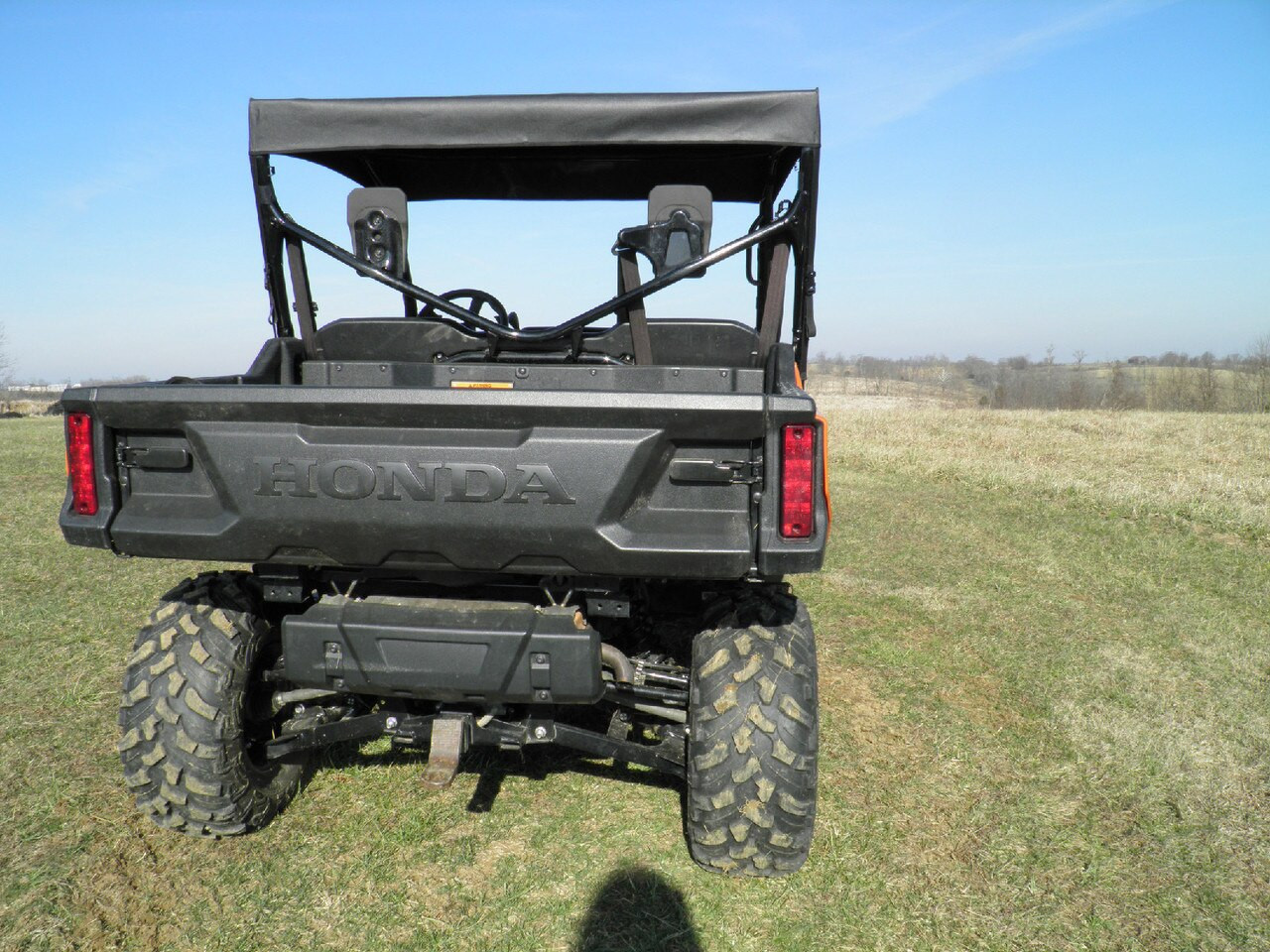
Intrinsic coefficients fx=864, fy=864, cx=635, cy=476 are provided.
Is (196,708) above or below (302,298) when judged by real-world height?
below

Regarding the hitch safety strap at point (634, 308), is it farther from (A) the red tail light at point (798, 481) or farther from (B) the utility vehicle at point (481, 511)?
(A) the red tail light at point (798, 481)

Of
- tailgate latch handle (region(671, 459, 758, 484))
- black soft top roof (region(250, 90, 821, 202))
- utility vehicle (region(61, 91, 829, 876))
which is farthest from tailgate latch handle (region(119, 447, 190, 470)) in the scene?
tailgate latch handle (region(671, 459, 758, 484))

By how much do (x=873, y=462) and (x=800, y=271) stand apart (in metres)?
10.9

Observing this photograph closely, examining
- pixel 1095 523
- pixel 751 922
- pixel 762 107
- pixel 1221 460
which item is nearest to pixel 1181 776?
pixel 751 922

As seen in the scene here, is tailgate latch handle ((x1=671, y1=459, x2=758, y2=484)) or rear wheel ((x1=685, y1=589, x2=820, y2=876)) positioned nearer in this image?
tailgate latch handle ((x1=671, y1=459, x2=758, y2=484))

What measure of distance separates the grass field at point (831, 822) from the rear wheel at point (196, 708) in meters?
0.16

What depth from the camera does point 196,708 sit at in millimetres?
2674

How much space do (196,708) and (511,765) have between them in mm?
1240

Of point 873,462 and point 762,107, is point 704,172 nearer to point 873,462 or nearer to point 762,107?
point 762,107

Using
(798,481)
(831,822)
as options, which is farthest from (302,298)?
(831,822)

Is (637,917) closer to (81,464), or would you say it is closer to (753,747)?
(753,747)

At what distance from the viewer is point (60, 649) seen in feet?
15.2

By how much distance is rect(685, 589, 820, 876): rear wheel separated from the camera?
2.58 meters

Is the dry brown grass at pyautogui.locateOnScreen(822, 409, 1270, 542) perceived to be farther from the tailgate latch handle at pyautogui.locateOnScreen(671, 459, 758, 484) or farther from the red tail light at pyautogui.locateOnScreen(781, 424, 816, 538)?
the tailgate latch handle at pyautogui.locateOnScreen(671, 459, 758, 484)
